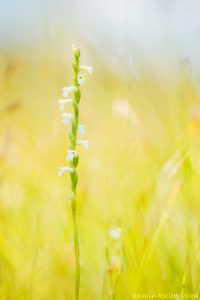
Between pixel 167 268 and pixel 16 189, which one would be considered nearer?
pixel 167 268

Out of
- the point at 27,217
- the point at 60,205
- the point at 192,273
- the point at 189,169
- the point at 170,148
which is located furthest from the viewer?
the point at 170,148

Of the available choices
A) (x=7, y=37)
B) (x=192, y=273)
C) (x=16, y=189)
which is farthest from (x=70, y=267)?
(x=7, y=37)

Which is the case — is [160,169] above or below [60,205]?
above

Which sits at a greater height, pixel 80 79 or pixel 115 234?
pixel 80 79

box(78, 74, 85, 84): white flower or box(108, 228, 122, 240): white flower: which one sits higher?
box(78, 74, 85, 84): white flower

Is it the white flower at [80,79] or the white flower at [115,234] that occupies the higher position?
the white flower at [80,79]

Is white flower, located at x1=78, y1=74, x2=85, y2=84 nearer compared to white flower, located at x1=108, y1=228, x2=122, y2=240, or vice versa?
white flower, located at x1=78, y1=74, x2=85, y2=84

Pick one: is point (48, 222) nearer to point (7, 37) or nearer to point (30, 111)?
point (30, 111)

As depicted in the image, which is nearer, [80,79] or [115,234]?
[80,79]

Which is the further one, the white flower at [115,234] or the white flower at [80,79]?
the white flower at [115,234]

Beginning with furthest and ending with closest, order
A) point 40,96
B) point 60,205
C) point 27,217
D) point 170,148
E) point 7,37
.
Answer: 1. point 7,37
2. point 40,96
3. point 170,148
4. point 60,205
5. point 27,217
